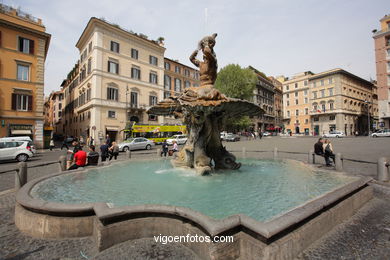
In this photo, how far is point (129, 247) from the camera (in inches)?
102

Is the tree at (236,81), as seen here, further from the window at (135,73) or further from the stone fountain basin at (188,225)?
the stone fountain basin at (188,225)

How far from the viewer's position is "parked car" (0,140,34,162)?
1290cm

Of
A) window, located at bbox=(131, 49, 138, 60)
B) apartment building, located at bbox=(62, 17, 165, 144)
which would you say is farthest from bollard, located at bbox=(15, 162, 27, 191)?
window, located at bbox=(131, 49, 138, 60)

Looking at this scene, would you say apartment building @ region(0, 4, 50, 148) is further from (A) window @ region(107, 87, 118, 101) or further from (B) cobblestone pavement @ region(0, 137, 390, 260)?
(B) cobblestone pavement @ region(0, 137, 390, 260)

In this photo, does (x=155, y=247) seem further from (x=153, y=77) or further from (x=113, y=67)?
(x=153, y=77)

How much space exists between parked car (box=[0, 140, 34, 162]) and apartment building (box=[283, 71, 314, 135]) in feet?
197

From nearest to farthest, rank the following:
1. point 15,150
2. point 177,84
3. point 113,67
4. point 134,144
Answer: point 15,150 → point 134,144 → point 113,67 → point 177,84

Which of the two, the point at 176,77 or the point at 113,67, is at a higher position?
the point at 176,77

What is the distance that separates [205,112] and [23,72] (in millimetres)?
27503

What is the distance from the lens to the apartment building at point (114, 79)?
90.3 feet

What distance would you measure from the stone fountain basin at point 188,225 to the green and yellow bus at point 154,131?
22.1 metres

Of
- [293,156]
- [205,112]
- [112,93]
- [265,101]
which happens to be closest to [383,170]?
[205,112]

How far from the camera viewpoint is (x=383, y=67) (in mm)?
39375

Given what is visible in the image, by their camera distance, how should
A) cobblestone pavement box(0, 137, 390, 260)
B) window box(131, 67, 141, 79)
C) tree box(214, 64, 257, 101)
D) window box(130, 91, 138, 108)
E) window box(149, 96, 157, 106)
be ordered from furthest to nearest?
tree box(214, 64, 257, 101)
window box(149, 96, 157, 106)
window box(131, 67, 141, 79)
window box(130, 91, 138, 108)
cobblestone pavement box(0, 137, 390, 260)
